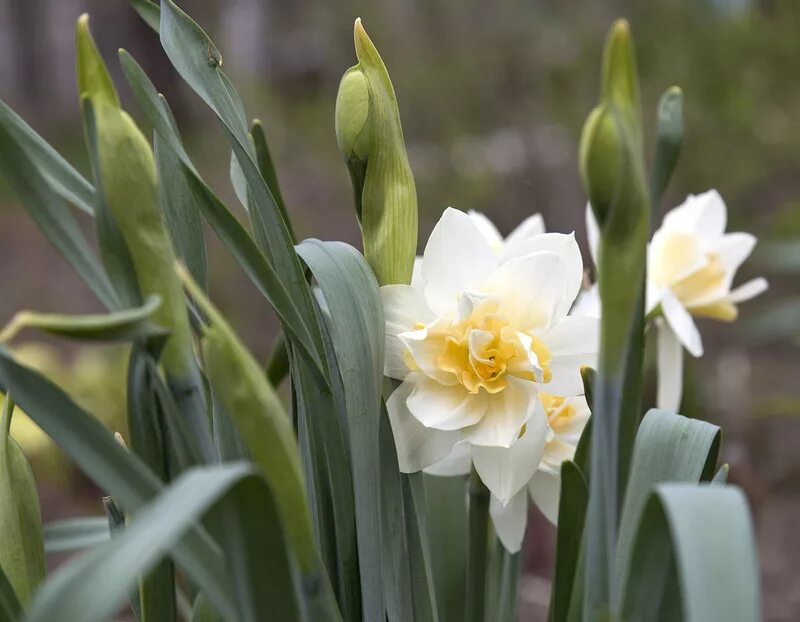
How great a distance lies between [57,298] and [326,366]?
286cm

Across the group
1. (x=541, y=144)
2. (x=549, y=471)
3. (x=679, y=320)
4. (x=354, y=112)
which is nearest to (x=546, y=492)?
(x=549, y=471)

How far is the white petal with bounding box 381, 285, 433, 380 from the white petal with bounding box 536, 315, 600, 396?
0.06 meters

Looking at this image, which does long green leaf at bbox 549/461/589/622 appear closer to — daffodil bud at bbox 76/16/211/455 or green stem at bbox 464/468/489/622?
green stem at bbox 464/468/489/622

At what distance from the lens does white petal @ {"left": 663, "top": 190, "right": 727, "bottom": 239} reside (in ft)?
1.87

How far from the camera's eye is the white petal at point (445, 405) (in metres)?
0.41

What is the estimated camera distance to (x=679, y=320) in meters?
0.55

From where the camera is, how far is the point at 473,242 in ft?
1.48

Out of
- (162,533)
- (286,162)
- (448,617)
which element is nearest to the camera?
(162,533)

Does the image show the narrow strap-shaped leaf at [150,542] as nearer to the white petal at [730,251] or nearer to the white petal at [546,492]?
the white petal at [546,492]

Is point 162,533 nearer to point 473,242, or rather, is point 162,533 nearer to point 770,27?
point 473,242

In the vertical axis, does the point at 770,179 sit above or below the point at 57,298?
above

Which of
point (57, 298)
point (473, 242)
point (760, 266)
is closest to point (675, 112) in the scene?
point (473, 242)

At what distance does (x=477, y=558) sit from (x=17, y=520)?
203mm

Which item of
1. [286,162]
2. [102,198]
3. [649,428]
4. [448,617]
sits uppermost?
[286,162]
